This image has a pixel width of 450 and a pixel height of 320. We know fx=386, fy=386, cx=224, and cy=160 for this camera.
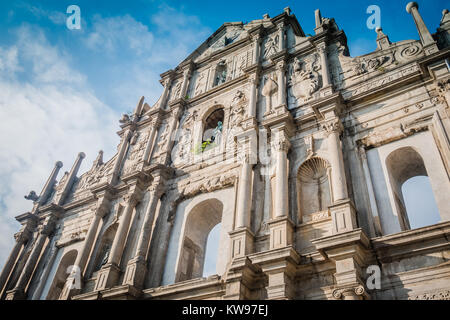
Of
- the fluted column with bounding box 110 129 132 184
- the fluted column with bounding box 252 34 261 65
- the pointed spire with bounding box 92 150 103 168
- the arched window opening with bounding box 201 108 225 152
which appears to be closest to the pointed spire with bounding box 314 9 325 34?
the fluted column with bounding box 252 34 261 65

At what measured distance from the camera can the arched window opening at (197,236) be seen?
1113 cm

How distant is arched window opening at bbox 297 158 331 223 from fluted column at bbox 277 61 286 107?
2.47 meters

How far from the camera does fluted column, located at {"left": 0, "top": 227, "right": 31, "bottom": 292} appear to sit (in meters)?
14.3

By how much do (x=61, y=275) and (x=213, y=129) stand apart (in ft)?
25.4

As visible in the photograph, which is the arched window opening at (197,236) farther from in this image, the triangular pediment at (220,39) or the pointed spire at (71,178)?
the triangular pediment at (220,39)

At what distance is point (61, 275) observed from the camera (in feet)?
44.6

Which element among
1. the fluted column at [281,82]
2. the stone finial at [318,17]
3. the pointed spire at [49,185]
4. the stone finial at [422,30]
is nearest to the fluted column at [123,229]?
the fluted column at [281,82]

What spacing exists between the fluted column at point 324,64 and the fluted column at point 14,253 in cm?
1296

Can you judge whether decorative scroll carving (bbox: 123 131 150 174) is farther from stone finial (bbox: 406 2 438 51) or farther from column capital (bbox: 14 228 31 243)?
stone finial (bbox: 406 2 438 51)

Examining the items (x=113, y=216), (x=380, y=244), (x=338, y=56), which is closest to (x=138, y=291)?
(x=113, y=216)

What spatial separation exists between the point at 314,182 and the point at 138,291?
5443 mm

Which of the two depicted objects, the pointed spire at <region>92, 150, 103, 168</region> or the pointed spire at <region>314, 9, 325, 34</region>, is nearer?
the pointed spire at <region>314, 9, 325, 34</region>

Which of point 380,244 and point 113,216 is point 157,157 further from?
point 380,244
